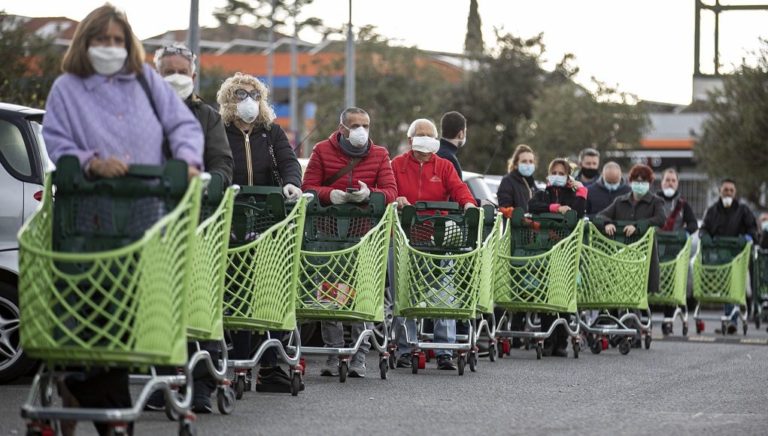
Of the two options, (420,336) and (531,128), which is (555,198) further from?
(531,128)

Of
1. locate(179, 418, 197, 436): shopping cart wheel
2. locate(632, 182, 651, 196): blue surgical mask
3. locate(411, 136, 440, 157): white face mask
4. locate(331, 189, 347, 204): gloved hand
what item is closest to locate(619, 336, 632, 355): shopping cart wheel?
locate(632, 182, 651, 196): blue surgical mask

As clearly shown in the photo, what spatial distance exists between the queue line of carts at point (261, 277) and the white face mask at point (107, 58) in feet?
1.52

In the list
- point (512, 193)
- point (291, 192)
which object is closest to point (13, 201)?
point (291, 192)

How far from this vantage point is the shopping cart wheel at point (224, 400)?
8.98 m

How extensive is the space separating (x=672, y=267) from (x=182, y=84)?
9393mm

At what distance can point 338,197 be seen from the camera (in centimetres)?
1170

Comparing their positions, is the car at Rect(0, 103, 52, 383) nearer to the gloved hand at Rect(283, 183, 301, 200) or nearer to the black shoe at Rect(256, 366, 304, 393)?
the black shoe at Rect(256, 366, 304, 393)

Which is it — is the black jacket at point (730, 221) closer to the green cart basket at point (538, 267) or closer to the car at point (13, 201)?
the green cart basket at point (538, 267)

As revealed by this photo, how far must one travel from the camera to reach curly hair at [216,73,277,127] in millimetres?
10695

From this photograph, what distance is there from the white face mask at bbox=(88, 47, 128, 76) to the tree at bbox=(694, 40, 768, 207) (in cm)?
3481

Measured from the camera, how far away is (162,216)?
7078 millimetres


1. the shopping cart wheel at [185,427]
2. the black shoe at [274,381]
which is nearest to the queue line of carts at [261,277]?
the shopping cart wheel at [185,427]

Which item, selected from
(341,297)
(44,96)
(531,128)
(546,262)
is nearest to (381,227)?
(341,297)

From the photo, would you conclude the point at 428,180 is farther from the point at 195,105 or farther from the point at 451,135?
the point at 195,105
